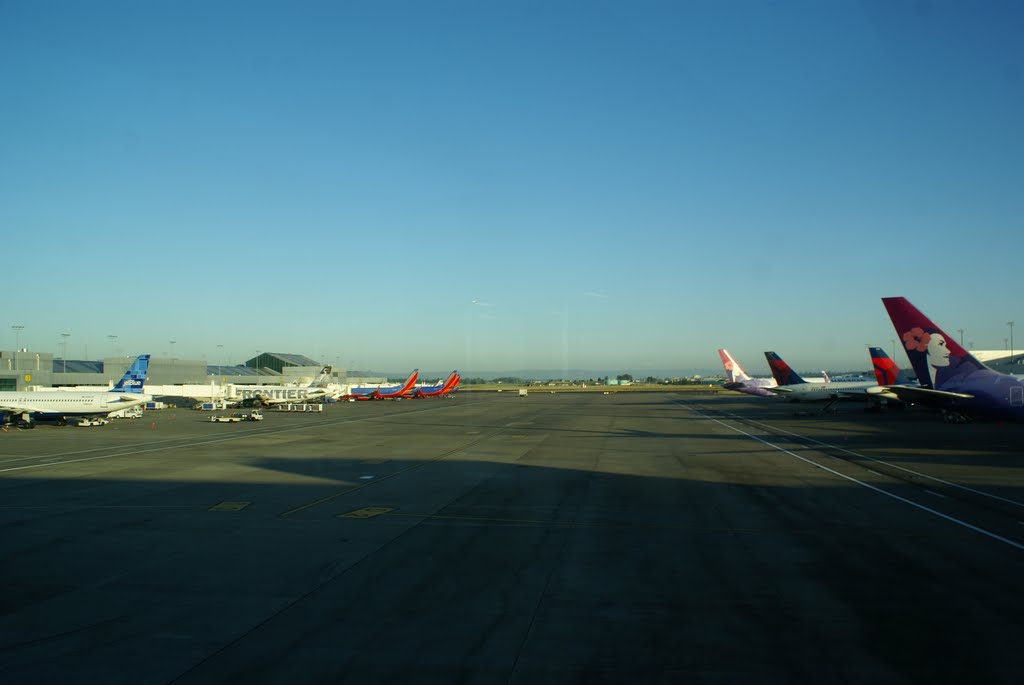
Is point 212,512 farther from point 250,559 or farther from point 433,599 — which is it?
point 433,599

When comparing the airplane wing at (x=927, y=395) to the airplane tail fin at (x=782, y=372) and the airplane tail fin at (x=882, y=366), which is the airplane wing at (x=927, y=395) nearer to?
the airplane tail fin at (x=882, y=366)

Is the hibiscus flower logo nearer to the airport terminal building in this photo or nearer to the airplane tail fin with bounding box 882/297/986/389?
the airplane tail fin with bounding box 882/297/986/389

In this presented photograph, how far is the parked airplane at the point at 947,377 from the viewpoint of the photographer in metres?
31.1

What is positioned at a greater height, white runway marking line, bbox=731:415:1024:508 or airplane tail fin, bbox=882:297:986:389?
airplane tail fin, bbox=882:297:986:389

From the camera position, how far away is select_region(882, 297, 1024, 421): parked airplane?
31125 millimetres

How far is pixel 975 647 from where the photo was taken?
848 centimetres

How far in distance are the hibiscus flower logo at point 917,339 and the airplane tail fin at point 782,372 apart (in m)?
38.5

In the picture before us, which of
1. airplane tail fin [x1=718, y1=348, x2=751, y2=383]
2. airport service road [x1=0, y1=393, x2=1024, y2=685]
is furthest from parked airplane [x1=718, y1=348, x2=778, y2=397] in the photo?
airport service road [x1=0, y1=393, x2=1024, y2=685]

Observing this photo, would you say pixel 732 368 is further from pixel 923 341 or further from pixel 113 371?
pixel 113 371

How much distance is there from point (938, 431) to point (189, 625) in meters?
47.0

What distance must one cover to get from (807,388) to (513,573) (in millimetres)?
63420

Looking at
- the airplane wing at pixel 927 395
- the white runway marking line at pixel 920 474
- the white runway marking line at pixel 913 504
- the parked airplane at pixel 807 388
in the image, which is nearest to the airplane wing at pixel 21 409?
the white runway marking line at pixel 913 504

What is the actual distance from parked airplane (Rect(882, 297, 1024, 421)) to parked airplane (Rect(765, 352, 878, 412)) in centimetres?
3168

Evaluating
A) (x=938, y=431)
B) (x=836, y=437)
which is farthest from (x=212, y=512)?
(x=938, y=431)
